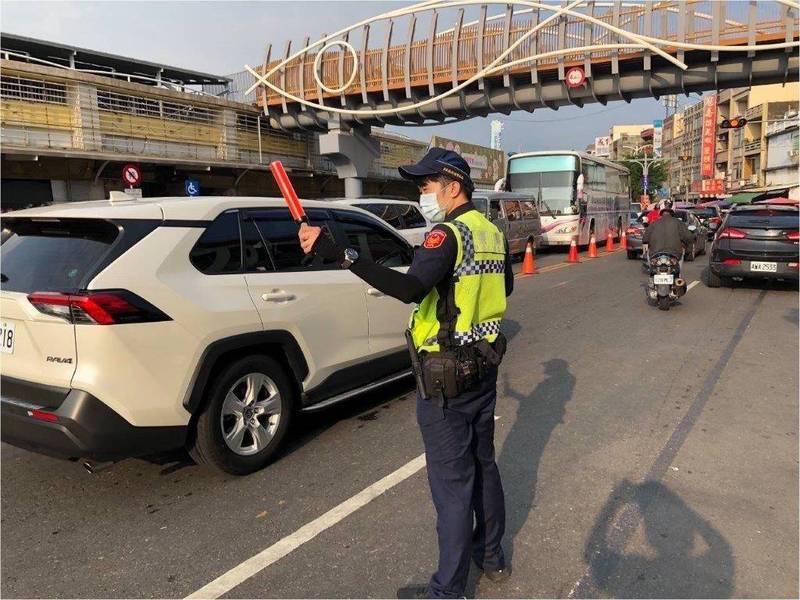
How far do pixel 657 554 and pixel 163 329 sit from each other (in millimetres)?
2767

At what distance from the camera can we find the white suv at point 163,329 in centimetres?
305

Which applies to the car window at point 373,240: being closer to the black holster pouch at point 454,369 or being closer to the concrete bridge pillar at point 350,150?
the black holster pouch at point 454,369

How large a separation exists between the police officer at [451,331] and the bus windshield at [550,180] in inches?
731

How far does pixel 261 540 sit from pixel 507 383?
10.3ft

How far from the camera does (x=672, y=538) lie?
9.70 ft

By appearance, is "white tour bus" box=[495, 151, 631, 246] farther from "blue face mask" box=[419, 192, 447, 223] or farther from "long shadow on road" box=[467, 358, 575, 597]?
"blue face mask" box=[419, 192, 447, 223]

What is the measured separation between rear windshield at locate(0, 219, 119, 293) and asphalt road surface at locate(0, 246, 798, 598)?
1.30 meters

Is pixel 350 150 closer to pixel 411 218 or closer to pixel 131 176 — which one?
pixel 131 176

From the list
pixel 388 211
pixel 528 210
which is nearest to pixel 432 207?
pixel 388 211

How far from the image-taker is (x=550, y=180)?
20203 millimetres

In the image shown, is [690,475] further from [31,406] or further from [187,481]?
[31,406]

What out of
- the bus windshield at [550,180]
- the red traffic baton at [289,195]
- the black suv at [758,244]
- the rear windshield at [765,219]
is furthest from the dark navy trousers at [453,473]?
the bus windshield at [550,180]

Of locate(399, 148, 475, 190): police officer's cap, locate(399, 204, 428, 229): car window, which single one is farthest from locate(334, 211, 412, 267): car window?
locate(399, 204, 428, 229): car window

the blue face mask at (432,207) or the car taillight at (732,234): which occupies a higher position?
the blue face mask at (432,207)
